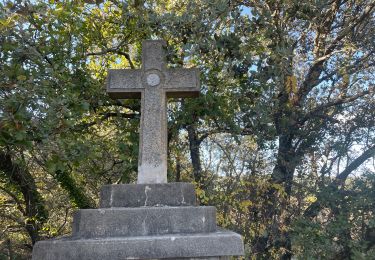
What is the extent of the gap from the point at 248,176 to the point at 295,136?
4.24ft

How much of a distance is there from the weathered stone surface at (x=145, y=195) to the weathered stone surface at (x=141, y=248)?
461mm

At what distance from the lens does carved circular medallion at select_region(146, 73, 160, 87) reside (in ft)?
13.7

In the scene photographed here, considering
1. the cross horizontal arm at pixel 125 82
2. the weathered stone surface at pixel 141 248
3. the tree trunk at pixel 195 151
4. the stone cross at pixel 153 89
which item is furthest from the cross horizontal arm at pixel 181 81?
the tree trunk at pixel 195 151

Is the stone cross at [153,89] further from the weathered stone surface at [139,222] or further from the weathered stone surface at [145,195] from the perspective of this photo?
the weathered stone surface at [139,222]

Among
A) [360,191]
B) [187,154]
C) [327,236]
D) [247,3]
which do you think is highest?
[247,3]

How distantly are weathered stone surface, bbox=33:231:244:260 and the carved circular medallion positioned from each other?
5.53ft

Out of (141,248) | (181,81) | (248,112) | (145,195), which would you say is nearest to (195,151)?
(248,112)

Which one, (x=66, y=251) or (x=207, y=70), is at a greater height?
(x=207, y=70)

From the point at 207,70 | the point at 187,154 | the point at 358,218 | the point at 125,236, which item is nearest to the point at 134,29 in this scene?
the point at 207,70

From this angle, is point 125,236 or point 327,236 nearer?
point 125,236

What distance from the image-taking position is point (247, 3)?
7312 millimetres

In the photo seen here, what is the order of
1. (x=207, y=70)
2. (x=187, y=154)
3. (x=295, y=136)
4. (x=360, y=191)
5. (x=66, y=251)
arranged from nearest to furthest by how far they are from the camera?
(x=66, y=251) → (x=207, y=70) → (x=360, y=191) → (x=295, y=136) → (x=187, y=154)

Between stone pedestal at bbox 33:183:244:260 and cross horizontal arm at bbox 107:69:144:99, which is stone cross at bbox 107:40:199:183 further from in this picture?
stone pedestal at bbox 33:183:244:260

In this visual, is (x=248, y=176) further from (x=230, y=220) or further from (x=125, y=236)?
(x=125, y=236)
